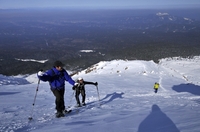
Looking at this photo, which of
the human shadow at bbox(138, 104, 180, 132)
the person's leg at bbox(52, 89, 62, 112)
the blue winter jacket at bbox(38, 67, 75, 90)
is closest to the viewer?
the human shadow at bbox(138, 104, 180, 132)

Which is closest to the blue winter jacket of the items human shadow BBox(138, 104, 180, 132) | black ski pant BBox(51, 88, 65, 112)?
black ski pant BBox(51, 88, 65, 112)

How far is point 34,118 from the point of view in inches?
297

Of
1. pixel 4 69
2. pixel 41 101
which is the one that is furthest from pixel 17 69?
pixel 41 101

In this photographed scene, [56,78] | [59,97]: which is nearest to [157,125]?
[59,97]

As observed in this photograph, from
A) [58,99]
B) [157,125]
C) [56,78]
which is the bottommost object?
[157,125]

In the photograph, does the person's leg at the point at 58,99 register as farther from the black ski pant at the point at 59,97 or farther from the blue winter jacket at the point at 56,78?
the blue winter jacket at the point at 56,78

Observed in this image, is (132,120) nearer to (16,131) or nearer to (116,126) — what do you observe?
(116,126)

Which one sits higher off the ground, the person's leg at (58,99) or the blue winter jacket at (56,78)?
the blue winter jacket at (56,78)

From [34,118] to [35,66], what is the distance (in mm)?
70837

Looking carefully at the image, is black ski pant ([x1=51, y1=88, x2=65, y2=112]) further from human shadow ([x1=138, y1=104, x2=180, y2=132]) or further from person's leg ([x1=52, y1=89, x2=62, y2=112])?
human shadow ([x1=138, y1=104, x2=180, y2=132])

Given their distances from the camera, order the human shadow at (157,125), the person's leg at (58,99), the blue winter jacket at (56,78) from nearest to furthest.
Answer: the human shadow at (157,125) → the blue winter jacket at (56,78) → the person's leg at (58,99)

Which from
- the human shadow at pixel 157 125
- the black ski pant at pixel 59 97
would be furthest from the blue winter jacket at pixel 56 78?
the human shadow at pixel 157 125

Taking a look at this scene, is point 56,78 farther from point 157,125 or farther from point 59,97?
point 157,125

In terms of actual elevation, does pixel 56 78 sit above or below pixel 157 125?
above
